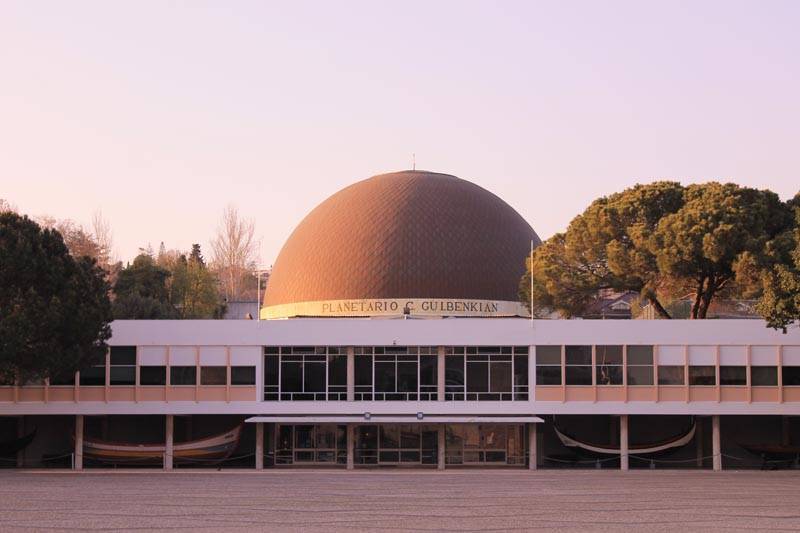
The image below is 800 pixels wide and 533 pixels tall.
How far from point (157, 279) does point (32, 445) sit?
109 ft

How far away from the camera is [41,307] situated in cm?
4388

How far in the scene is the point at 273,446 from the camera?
52781 mm

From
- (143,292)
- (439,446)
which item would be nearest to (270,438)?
(439,446)

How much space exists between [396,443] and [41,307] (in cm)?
1565

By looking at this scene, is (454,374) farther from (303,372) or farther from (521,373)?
(303,372)

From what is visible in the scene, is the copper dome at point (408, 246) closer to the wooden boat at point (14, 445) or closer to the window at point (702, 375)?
the window at point (702, 375)

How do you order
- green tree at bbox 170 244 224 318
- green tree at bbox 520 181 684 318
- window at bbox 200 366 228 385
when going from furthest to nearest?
green tree at bbox 170 244 224 318 < green tree at bbox 520 181 684 318 < window at bbox 200 366 228 385

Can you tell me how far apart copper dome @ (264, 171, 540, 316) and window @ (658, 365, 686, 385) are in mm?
15655

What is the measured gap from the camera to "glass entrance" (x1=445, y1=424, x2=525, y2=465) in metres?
52.6

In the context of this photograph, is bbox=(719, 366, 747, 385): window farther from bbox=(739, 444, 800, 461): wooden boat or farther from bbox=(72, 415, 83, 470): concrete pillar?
bbox=(72, 415, 83, 470): concrete pillar

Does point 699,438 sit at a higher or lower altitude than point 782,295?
lower

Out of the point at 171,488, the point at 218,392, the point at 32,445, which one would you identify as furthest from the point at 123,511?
the point at 32,445

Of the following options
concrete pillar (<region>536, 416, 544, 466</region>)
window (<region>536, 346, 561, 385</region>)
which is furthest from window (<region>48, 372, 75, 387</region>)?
concrete pillar (<region>536, 416, 544, 466</region>)

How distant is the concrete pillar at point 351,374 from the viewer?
169 ft
